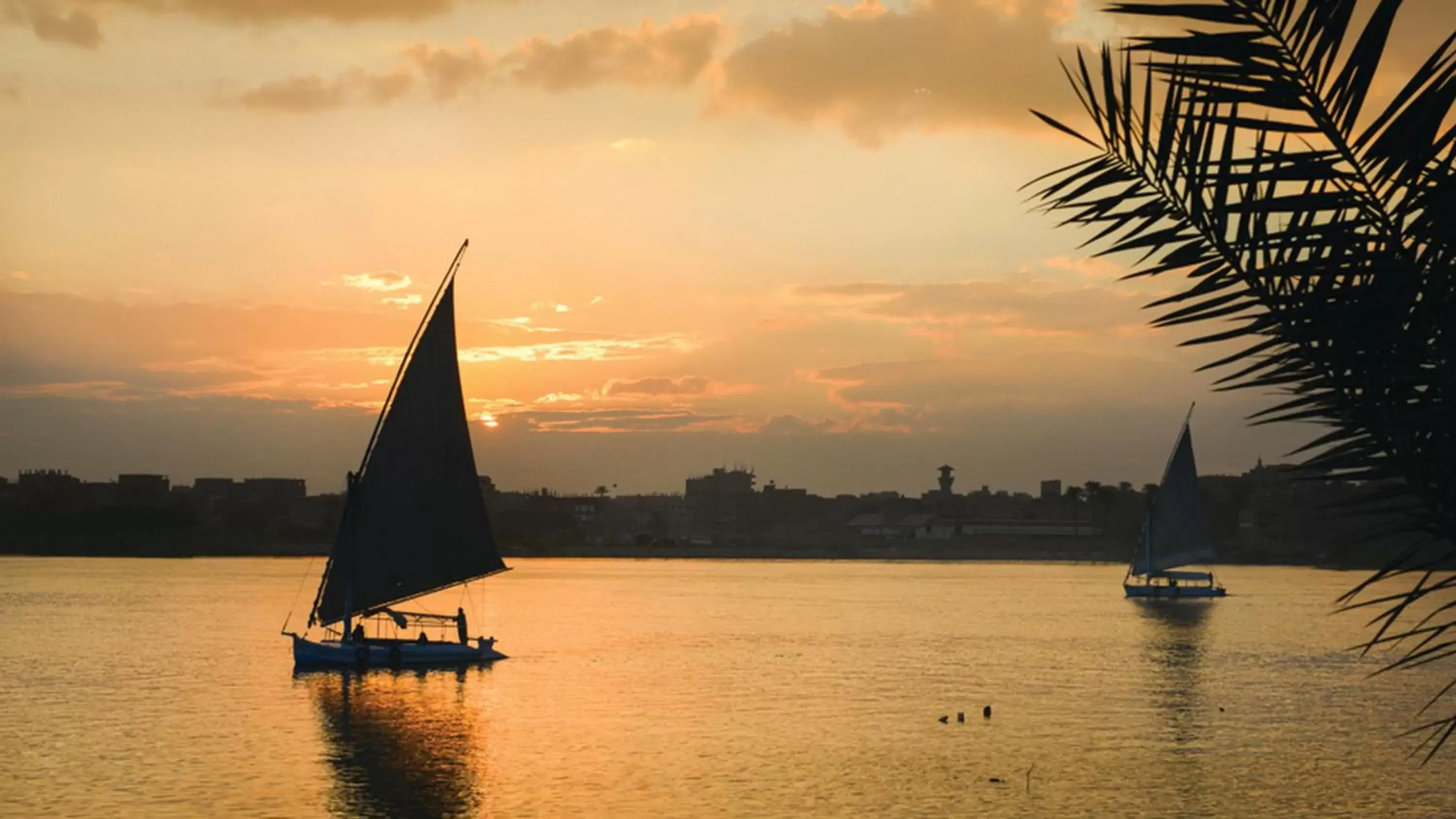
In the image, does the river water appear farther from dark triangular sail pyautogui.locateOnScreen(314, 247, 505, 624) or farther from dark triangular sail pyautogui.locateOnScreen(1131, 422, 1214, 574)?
dark triangular sail pyautogui.locateOnScreen(1131, 422, 1214, 574)

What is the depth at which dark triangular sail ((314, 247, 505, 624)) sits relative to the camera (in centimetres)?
5969

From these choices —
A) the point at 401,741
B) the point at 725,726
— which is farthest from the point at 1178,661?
the point at 401,741

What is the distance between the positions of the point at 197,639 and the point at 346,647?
1347 inches

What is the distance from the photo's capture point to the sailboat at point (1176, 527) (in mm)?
122000

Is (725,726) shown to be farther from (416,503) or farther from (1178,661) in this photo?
(1178,661)

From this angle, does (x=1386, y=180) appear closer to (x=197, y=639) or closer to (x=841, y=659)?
(x=841, y=659)

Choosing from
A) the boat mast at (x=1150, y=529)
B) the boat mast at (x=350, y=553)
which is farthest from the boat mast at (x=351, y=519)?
the boat mast at (x=1150, y=529)

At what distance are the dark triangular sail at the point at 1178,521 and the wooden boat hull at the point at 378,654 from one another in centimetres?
6815

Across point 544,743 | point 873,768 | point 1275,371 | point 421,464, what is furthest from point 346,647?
point 1275,371

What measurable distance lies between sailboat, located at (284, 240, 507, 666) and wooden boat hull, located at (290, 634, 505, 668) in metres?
2.98

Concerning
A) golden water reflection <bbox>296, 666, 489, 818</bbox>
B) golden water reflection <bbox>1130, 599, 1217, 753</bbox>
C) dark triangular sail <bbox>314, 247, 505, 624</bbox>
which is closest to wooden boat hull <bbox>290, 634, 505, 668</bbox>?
golden water reflection <bbox>296, 666, 489, 818</bbox>

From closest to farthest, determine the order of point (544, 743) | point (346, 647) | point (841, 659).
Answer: point (544, 743)
point (346, 647)
point (841, 659)

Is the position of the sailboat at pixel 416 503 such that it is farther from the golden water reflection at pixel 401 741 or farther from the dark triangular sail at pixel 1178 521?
the dark triangular sail at pixel 1178 521

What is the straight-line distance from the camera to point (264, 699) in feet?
205
